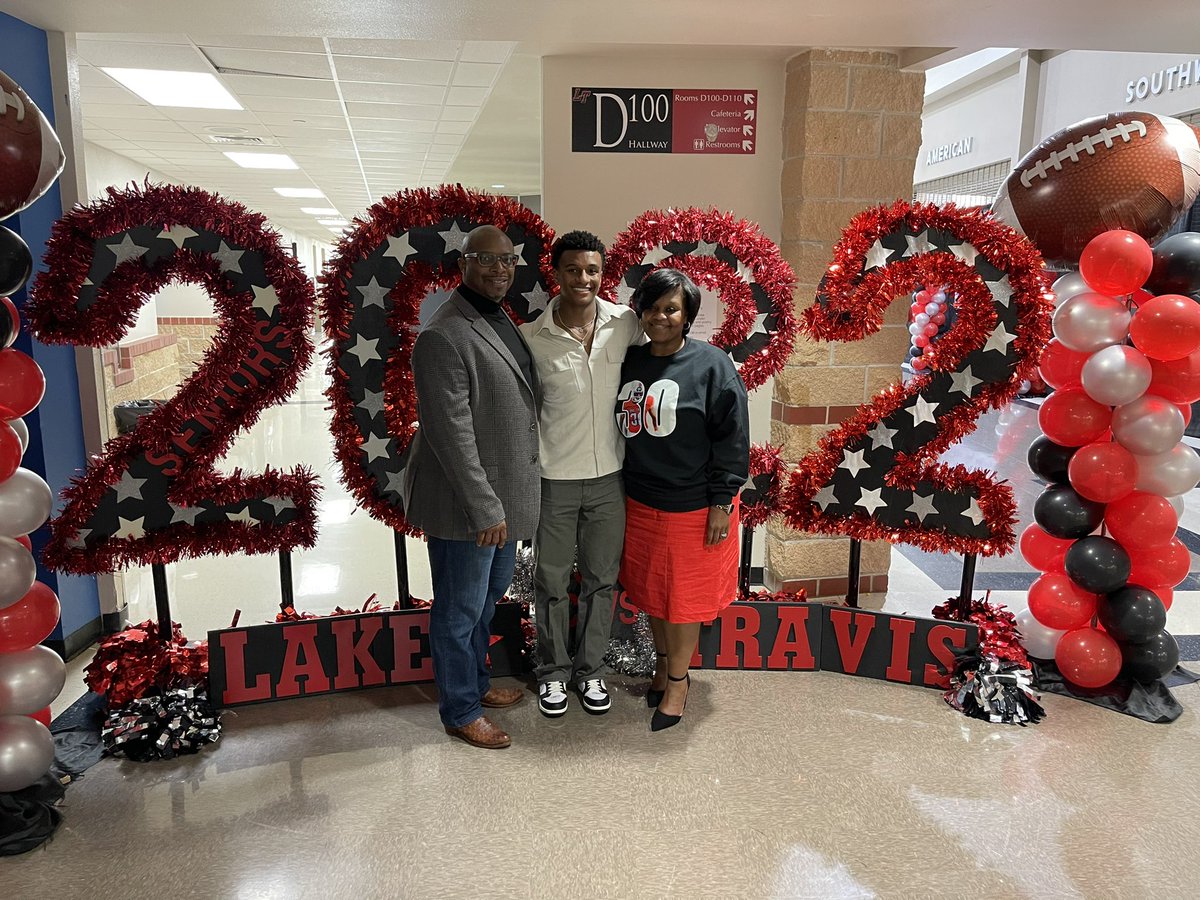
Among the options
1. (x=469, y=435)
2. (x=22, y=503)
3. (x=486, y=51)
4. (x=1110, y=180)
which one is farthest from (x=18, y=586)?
(x=486, y=51)

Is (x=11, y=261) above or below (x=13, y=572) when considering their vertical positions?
above

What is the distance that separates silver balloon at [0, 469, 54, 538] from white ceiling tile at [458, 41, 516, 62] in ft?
10.1

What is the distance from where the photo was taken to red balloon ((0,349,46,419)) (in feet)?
6.75

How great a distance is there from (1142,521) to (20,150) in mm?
3433

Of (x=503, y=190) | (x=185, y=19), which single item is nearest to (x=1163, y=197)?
(x=185, y=19)

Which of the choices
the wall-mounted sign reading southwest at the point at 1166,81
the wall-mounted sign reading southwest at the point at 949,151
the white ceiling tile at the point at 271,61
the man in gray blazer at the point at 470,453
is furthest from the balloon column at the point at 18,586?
the wall-mounted sign reading southwest at the point at 949,151

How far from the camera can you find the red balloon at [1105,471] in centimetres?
261

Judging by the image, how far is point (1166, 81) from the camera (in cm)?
718

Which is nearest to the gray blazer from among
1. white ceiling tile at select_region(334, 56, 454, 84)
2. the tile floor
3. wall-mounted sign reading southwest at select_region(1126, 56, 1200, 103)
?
the tile floor

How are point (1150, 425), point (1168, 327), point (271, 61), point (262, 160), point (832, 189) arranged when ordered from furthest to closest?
point (262, 160) → point (271, 61) → point (832, 189) → point (1150, 425) → point (1168, 327)

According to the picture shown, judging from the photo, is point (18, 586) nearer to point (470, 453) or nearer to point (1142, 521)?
point (470, 453)

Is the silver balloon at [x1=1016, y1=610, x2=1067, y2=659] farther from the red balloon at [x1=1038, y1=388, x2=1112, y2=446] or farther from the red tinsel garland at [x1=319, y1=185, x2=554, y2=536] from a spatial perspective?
the red tinsel garland at [x1=319, y1=185, x2=554, y2=536]

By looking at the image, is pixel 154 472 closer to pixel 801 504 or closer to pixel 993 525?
pixel 801 504

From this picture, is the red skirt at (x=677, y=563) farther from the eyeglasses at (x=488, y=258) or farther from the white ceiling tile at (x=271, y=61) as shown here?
the white ceiling tile at (x=271, y=61)
